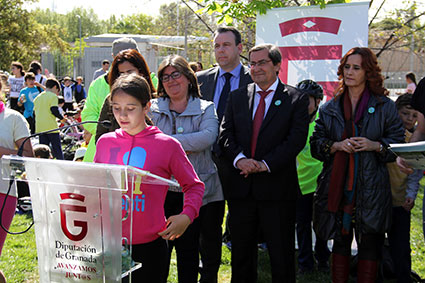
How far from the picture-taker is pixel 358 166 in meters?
3.79

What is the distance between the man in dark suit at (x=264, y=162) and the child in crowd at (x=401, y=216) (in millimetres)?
943

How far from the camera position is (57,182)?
6.58ft

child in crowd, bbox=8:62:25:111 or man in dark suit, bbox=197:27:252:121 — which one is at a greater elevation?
man in dark suit, bbox=197:27:252:121

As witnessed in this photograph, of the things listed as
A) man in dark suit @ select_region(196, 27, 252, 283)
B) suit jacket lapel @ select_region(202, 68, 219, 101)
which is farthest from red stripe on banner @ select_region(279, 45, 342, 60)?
suit jacket lapel @ select_region(202, 68, 219, 101)

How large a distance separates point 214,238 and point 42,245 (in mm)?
2230

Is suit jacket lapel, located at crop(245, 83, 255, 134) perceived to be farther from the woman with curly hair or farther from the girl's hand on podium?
the girl's hand on podium

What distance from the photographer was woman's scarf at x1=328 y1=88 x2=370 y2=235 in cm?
379

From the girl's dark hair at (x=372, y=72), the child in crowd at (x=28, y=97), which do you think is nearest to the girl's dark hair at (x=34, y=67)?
the child in crowd at (x=28, y=97)

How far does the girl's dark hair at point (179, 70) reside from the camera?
3766mm

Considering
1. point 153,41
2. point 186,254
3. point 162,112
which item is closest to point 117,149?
point 162,112

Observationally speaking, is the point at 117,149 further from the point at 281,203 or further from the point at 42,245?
the point at 281,203

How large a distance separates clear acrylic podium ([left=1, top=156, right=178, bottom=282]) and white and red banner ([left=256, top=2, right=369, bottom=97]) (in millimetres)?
3426

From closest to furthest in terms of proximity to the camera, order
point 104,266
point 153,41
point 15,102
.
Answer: point 104,266, point 15,102, point 153,41

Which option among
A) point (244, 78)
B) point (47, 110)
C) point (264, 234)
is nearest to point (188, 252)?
point (264, 234)
